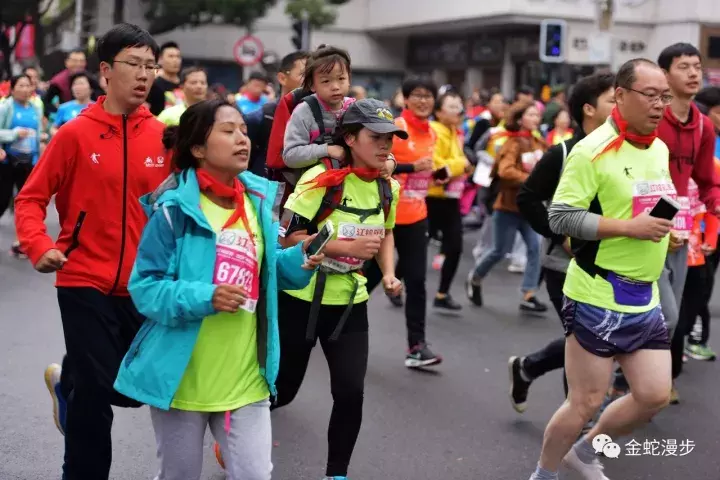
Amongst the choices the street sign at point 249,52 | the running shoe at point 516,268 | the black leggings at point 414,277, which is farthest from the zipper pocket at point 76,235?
the street sign at point 249,52

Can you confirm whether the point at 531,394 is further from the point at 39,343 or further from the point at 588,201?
the point at 39,343

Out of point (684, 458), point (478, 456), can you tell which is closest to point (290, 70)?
point (478, 456)

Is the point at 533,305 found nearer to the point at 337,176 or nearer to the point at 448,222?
the point at 448,222

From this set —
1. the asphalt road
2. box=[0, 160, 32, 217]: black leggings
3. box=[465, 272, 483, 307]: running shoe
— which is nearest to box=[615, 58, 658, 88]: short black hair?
the asphalt road

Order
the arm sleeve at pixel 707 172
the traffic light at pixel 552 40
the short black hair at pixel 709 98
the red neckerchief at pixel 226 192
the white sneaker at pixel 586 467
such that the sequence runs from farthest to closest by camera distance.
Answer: the traffic light at pixel 552 40
the short black hair at pixel 709 98
the arm sleeve at pixel 707 172
the white sneaker at pixel 586 467
the red neckerchief at pixel 226 192

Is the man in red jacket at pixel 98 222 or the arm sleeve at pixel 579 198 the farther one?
the arm sleeve at pixel 579 198

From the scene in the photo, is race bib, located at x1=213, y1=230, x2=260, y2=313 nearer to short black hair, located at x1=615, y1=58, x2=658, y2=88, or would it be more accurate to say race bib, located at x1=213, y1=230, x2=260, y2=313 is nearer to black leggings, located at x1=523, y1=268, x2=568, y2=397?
short black hair, located at x1=615, y1=58, x2=658, y2=88

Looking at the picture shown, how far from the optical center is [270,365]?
13.2ft

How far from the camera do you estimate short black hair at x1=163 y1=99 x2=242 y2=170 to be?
13.1ft

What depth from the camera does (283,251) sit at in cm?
420

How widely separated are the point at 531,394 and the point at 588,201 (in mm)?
2770

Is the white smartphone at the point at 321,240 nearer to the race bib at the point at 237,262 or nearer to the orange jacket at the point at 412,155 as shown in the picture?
the race bib at the point at 237,262

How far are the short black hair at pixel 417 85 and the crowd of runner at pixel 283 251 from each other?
1.65m

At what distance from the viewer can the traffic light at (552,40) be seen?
20.3 m
